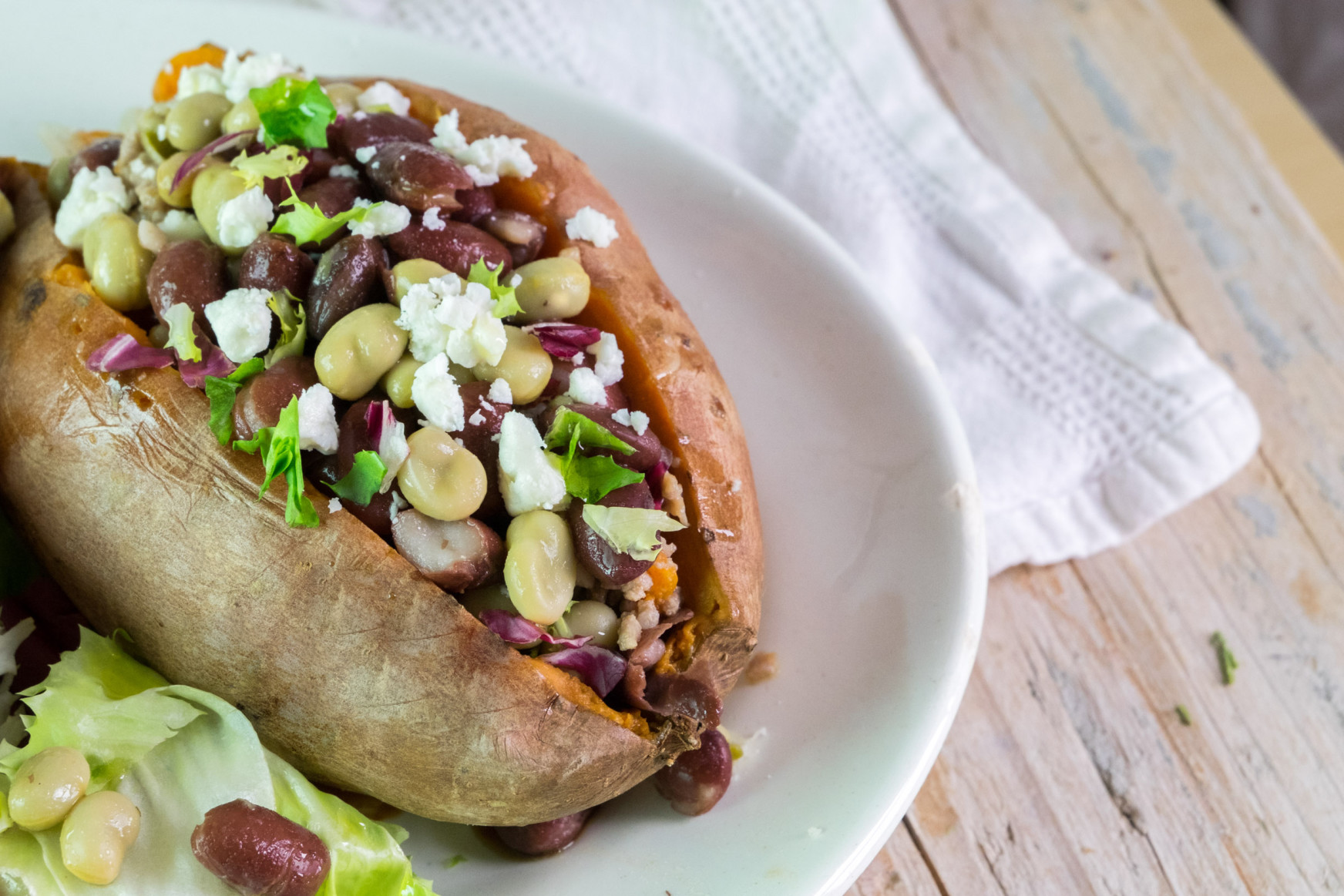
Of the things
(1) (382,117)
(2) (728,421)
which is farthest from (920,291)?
(1) (382,117)

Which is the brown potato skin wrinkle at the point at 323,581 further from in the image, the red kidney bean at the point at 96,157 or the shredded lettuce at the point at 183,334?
the red kidney bean at the point at 96,157

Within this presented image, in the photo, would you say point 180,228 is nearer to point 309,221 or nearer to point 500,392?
point 309,221

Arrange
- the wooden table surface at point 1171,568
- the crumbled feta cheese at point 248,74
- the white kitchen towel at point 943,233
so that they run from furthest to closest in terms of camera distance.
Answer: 1. the white kitchen towel at point 943,233
2. the wooden table surface at point 1171,568
3. the crumbled feta cheese at point 248,74

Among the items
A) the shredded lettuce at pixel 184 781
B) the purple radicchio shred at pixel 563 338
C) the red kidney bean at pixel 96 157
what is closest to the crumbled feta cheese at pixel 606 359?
the purple radicchio shred at pixel 563 338

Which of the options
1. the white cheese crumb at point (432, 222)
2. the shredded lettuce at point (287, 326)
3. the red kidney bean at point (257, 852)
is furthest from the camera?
the white cheese crumb at point (432, 222)

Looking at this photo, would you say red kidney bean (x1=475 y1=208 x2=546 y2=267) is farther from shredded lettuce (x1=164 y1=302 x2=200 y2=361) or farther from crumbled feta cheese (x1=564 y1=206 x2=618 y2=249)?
shredded lettuce (x1=164 y1=302 x2=200 y2=361)

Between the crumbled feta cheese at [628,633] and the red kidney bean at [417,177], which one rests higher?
the red kidney bean at [417,177]

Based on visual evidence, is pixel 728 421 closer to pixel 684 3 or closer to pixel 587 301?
pixel 587 301

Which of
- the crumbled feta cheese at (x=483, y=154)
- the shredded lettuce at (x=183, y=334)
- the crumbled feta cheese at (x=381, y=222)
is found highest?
the crumbled feta cheese at (x=483, y=154)
